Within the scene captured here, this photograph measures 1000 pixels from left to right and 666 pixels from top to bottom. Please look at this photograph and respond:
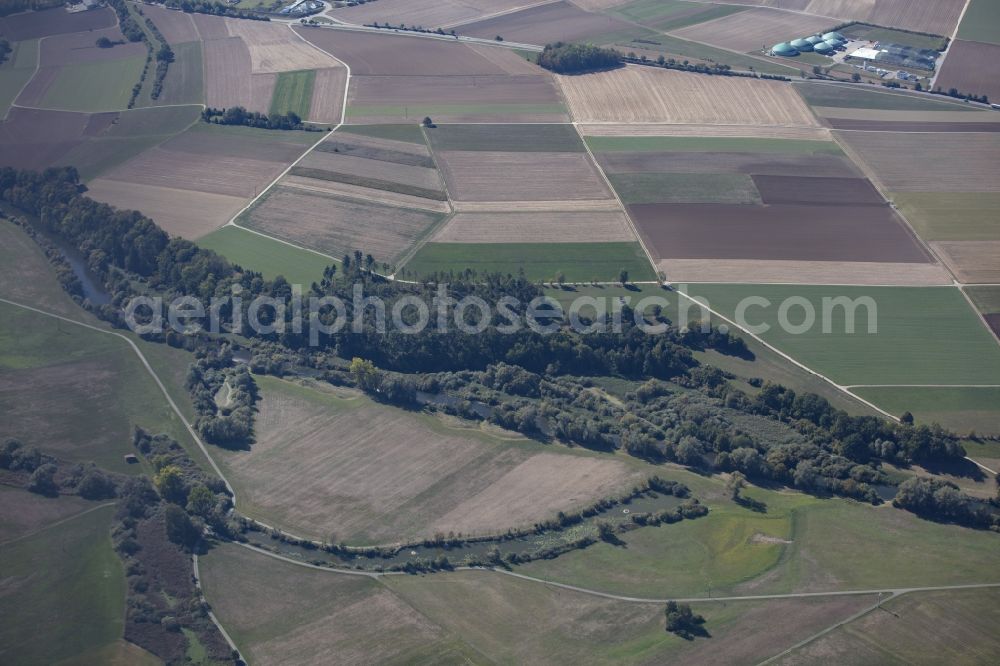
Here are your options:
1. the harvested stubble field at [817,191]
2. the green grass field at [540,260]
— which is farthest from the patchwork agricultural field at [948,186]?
the green grass field at [540,260]

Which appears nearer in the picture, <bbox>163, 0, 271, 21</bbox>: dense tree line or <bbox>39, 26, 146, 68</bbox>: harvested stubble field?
<bbox>39, 26, 146, 68</bbox>: harvested stubble field

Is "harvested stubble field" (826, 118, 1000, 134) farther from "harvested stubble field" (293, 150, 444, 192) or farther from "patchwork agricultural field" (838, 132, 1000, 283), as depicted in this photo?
"harvested stubble field" (293, 150, 444, 192)

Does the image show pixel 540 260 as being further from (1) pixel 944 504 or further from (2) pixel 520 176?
(1) pixel 944 504

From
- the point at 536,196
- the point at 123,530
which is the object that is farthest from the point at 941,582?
the point at 536,196

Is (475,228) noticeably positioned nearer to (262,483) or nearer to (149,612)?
(262,483)

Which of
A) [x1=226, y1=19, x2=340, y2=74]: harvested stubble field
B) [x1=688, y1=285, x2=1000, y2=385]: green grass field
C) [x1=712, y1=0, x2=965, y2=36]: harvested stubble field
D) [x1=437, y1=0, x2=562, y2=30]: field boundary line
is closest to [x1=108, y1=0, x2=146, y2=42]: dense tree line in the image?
[x1=226, y1=19, x2=340, y2=74]: harvested stubble field

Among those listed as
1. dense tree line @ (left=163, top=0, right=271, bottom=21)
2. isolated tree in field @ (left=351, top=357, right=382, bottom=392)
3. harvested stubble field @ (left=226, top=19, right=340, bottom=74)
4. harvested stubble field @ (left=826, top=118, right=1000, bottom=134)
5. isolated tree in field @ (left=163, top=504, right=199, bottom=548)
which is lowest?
isolated tree in field @ (left=163, top=504, right=199, bottom=548)

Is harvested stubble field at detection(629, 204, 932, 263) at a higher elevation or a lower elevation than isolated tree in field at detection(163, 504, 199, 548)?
higher
